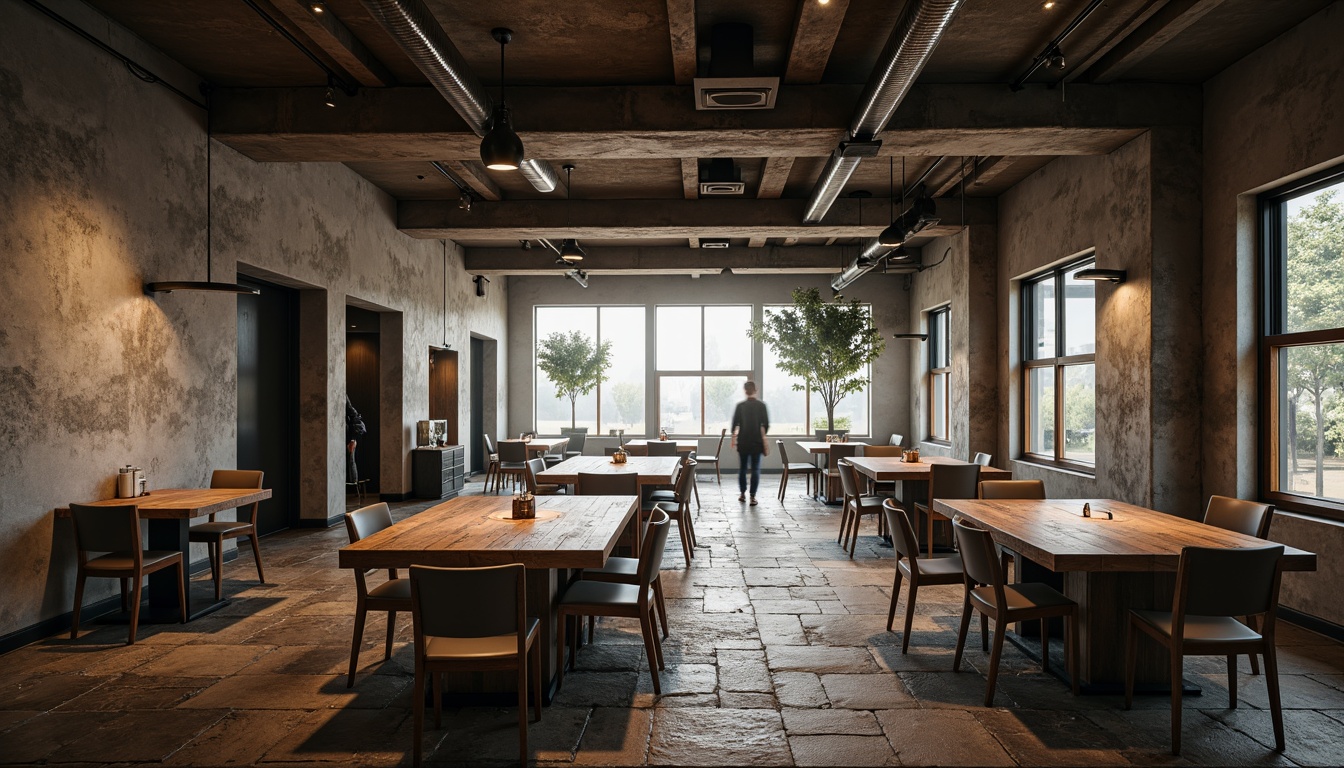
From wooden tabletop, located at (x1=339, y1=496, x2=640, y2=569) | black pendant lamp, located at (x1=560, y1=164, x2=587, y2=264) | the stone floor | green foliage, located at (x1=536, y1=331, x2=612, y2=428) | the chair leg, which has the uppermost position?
black pendant lamp, located at (x1=560, y1=164, x2=587, y2=264)

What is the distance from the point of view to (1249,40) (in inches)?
200

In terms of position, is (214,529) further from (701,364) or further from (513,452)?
(701,364)

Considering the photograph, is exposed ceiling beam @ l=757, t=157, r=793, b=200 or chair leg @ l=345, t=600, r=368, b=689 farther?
exposed ceiling beam @ l=757, t=157, r=793, b=200

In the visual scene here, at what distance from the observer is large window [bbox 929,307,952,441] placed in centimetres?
1194

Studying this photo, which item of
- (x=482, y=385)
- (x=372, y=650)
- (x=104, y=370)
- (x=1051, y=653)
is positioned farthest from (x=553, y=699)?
(x=482, y=385)

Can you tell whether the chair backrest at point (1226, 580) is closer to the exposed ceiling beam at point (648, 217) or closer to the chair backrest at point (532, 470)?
the chair backrest at point (532, 470)

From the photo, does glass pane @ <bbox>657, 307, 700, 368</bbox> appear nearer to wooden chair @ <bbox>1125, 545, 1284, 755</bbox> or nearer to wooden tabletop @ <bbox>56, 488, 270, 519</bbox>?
wooden tabletop @ <bbox>56, 488, 270, 519</bbox>

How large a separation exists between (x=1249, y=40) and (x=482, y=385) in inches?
461

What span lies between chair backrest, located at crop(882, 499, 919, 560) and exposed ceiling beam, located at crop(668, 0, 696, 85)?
10.3 ft

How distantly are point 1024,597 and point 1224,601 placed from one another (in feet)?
2.71

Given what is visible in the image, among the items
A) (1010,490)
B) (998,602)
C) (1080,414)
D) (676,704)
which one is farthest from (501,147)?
(1080,414)

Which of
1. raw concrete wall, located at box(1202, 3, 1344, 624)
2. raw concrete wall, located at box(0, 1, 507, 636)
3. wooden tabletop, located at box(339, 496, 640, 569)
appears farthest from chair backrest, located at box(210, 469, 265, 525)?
raw concrete wall, located at box(1202, 3, 1344, 624)

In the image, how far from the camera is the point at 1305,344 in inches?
195

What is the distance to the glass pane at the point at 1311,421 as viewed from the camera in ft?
15.5
